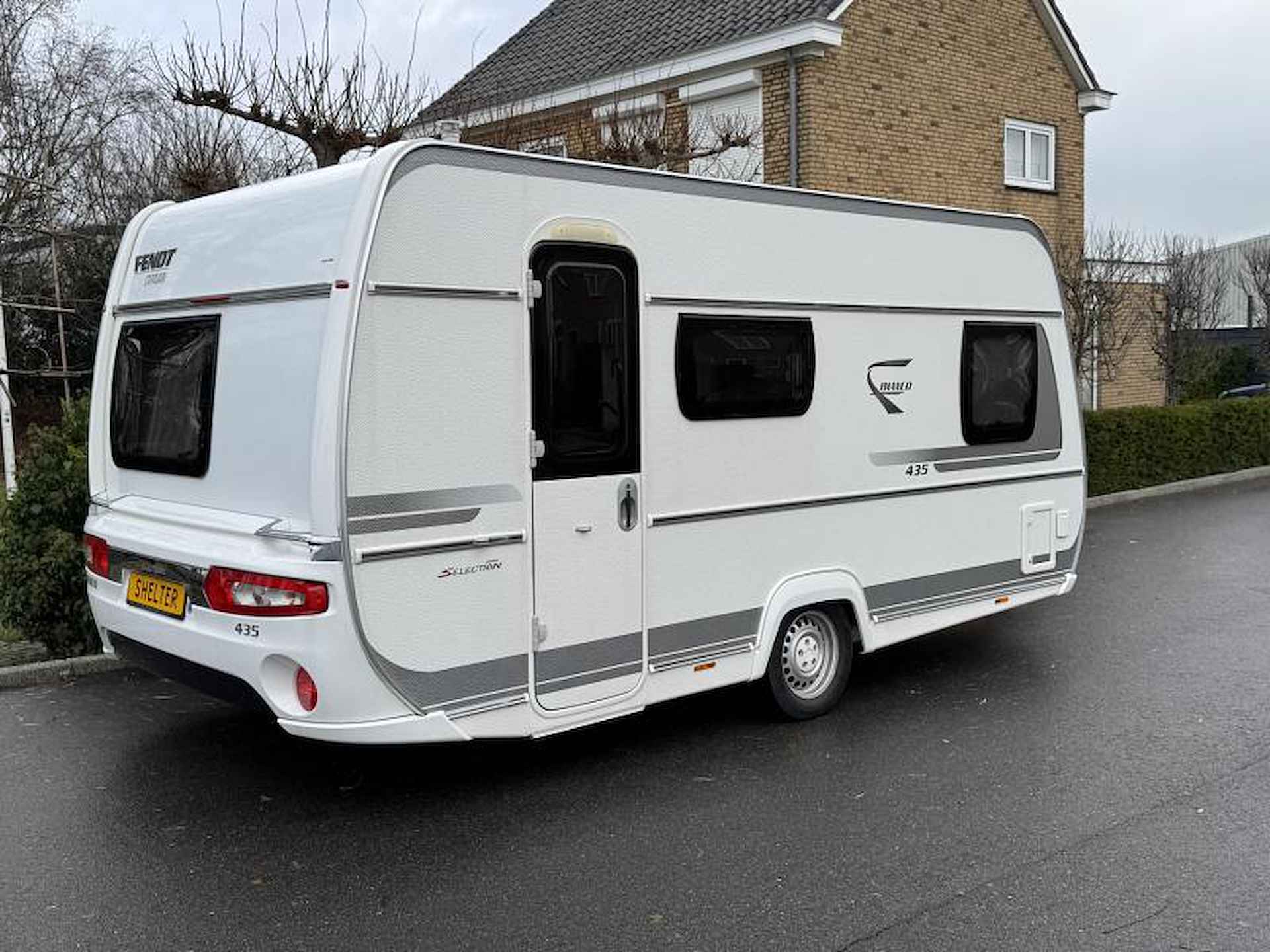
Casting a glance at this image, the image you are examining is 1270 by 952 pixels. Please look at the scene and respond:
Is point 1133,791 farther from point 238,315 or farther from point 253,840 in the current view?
Answer: point 238,315

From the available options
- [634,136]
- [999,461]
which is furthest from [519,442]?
[634,136]

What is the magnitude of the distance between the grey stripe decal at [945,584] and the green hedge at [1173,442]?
27.6ft

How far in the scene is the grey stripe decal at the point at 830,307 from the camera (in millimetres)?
5734

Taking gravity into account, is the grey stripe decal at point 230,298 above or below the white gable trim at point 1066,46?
below

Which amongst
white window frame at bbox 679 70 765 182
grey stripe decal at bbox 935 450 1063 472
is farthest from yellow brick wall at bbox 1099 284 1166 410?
grey stripe decal at bbox 935 450 1063 472

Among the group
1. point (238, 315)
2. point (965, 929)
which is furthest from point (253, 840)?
point (965, 929)

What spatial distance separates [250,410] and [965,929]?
331 centimetres

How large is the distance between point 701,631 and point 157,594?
2427 mm

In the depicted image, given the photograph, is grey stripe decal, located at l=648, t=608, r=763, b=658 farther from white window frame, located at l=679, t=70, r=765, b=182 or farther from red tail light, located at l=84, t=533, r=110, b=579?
white window frame, located at l=679, t=70, r=765, b=182

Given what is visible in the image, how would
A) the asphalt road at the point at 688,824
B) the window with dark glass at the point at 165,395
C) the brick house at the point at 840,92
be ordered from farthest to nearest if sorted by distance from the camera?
1. the brick house at the point at 840,92
2. the window with dark glass at the point at 165,395
3. the asphalt road at the point at 688,824

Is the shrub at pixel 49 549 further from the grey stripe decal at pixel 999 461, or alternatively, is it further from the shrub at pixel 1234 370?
the shrub at pixel 1234 370

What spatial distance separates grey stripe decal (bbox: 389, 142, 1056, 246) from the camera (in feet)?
16.2

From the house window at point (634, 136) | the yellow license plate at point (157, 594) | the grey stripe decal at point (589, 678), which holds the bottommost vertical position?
the grey stripe decal at point (589, 678)

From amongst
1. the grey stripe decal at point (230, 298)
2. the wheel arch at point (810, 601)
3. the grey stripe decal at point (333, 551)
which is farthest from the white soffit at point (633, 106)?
the grey stripe decal at point (333, 551)
